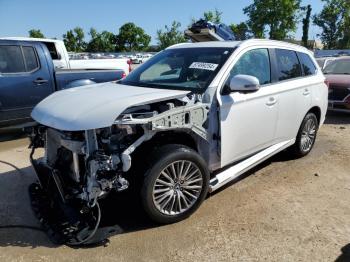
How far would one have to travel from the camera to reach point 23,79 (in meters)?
6.92

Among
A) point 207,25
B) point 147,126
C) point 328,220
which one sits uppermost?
point 207,25

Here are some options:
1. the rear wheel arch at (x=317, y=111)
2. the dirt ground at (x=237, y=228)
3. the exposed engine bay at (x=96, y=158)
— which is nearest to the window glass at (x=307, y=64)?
the rear wheel arch at (x=317, y=111)

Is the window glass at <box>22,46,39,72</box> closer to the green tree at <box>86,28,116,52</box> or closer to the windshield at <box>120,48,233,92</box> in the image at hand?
the windshield at <box>120,48,233,92</box>

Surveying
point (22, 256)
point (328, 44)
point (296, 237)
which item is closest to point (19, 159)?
point (22, 256)

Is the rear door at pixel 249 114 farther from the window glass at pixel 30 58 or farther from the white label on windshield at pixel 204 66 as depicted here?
the window glass at pixel 30 58

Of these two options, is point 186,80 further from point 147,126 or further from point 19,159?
point 19,159

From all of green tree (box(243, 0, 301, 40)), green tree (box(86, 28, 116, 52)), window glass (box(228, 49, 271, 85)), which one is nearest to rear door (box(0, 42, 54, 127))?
window glass (box(228, 49, 271, 85))

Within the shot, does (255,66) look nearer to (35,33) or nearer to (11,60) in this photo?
(11,60)

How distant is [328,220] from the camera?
12.8 feet

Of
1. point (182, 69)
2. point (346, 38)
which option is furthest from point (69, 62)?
point (346, 38)

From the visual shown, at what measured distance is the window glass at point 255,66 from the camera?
4.28 metres

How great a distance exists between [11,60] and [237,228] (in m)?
5.42

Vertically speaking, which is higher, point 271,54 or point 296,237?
point 271,54

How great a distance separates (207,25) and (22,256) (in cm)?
801
